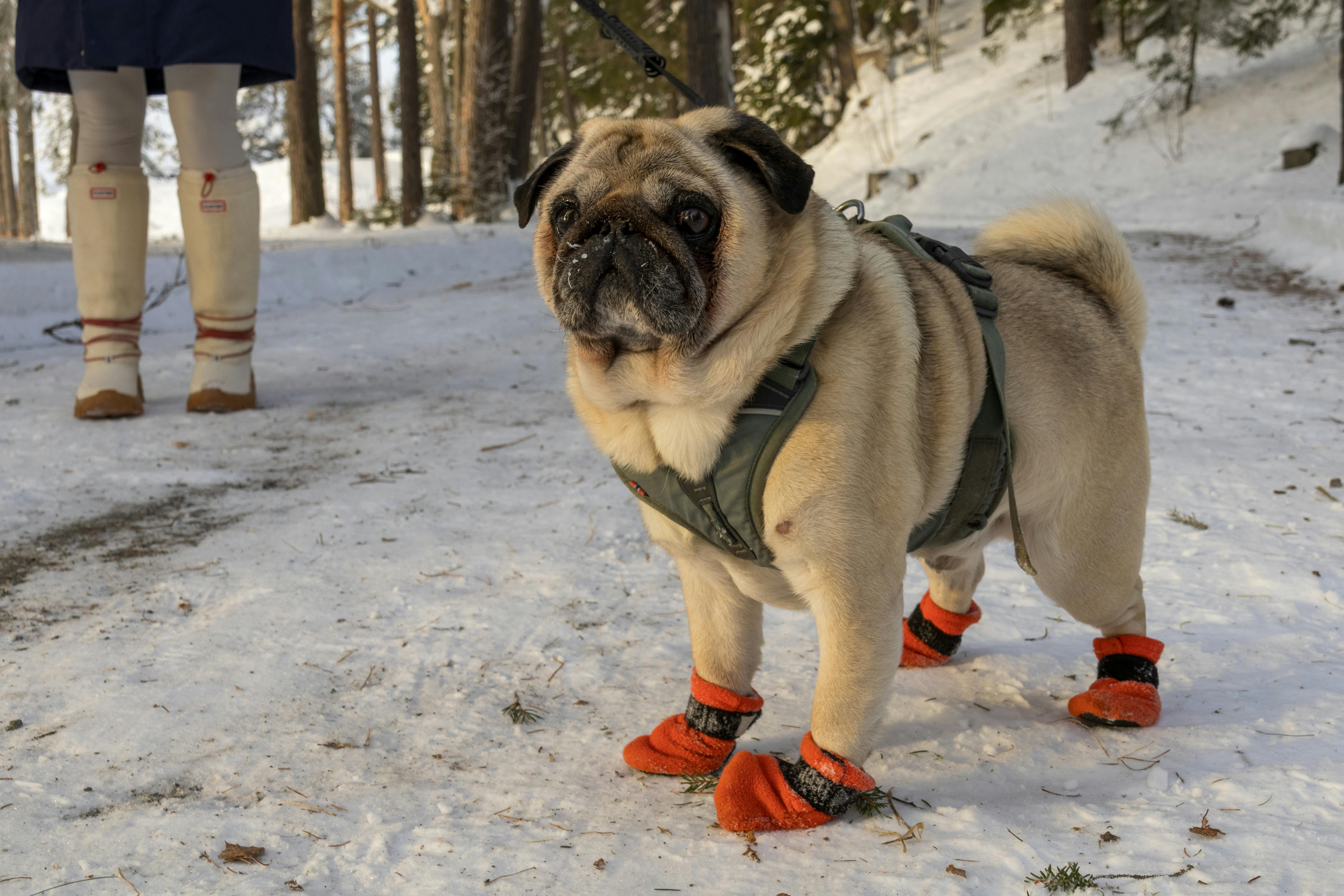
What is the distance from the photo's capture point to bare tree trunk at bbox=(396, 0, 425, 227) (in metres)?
17.3

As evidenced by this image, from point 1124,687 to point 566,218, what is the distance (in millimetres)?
1820

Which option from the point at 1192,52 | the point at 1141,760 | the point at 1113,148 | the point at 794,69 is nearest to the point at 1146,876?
the point at 1141,760

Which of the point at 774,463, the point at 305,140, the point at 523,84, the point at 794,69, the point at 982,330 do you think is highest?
the point at 794,69

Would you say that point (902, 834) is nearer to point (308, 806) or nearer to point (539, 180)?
point (308, 806)

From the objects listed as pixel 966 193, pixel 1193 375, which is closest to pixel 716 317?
pixel 1193 375

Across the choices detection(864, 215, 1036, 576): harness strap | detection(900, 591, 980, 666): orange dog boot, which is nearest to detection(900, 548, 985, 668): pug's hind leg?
detection(900, 591, 980, 666): orange dog boot

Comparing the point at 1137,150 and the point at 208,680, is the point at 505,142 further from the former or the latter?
the point at 208,680

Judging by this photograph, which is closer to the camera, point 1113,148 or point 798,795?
point 798,795

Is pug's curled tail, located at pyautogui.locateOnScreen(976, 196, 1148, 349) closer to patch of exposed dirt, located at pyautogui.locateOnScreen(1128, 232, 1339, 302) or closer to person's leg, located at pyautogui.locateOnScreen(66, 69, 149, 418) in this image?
person's leg, located at pyautogui.locateOnScreen(66, 69, 149, 418)

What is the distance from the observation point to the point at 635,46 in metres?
3.38

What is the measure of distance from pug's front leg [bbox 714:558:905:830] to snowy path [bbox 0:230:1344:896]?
0.06 meters

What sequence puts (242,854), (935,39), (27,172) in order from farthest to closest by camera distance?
(27,172), (935,39), (242,854)

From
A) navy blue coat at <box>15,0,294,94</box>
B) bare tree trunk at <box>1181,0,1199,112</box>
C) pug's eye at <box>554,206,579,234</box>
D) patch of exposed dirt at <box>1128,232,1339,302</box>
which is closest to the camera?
pug's eye at <box>554,206,579,234</box>

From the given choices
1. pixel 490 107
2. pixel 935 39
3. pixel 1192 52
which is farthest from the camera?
pixel 935 39
